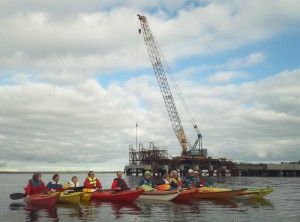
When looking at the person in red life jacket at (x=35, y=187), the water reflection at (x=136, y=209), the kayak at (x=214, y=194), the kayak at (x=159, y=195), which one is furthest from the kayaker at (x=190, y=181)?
the person in red life jacket at (x=35, y=187)

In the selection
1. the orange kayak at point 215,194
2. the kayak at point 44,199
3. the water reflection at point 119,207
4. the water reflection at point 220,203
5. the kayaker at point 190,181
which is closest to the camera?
the water reflection at point 119,207

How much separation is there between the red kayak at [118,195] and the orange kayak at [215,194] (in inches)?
201

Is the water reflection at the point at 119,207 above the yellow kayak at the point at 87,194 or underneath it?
underneath

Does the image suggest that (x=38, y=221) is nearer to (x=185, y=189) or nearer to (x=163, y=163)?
(x=185, y=189)

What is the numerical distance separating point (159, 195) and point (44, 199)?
316 inches

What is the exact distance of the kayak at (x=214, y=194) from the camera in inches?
1140

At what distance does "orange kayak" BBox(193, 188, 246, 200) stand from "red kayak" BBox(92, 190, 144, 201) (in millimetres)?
5109

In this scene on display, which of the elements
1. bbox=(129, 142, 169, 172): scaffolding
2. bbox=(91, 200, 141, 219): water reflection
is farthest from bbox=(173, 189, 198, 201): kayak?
bbox=(129, 142, 169, 172): scaffolding

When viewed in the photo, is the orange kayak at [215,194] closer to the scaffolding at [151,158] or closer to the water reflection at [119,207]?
the water reflection at [119,207]

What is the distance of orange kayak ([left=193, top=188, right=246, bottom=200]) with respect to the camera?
29.0 metres

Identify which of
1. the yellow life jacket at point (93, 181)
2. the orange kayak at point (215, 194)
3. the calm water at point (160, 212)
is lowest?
the calm water at point (160, 212)

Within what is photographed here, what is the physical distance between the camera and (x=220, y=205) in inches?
1021

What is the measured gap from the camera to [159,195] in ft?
90.0

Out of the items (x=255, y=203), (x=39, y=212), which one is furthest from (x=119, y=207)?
(x=255, y=203)
